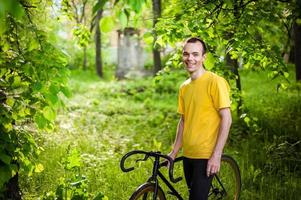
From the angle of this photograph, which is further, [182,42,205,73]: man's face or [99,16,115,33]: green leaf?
[182,42,205,73]: man's face

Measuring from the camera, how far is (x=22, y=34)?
142 inches

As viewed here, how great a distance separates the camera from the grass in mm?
5965

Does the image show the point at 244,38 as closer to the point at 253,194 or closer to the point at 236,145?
the point at 253,194

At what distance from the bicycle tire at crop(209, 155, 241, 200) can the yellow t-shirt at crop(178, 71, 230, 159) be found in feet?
3.44

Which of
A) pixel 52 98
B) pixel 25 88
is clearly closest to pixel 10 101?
pixel 25 88

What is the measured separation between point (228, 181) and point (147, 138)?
3.77m

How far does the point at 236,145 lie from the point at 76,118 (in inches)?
183

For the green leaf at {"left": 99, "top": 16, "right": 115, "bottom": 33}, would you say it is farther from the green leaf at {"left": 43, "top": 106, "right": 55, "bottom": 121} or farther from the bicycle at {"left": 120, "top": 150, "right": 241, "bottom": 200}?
the bicycle at {"left": 120, "top": 150, "right": 241, "bottom": 200}

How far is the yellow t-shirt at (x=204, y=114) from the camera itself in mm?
3681

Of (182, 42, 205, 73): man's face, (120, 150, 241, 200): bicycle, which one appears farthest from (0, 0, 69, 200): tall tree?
(182, 42, 205, 73): man's face

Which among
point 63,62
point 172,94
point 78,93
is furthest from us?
point 78,93

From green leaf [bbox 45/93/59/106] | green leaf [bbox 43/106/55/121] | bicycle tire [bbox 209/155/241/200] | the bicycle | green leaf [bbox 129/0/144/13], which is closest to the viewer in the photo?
green leaf [bbox 129/0/144/13]

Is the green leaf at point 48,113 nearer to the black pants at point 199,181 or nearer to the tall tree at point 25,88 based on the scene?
the tall tree at point 25,88

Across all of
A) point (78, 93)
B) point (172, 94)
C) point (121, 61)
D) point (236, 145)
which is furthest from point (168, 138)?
point (121, 61)
